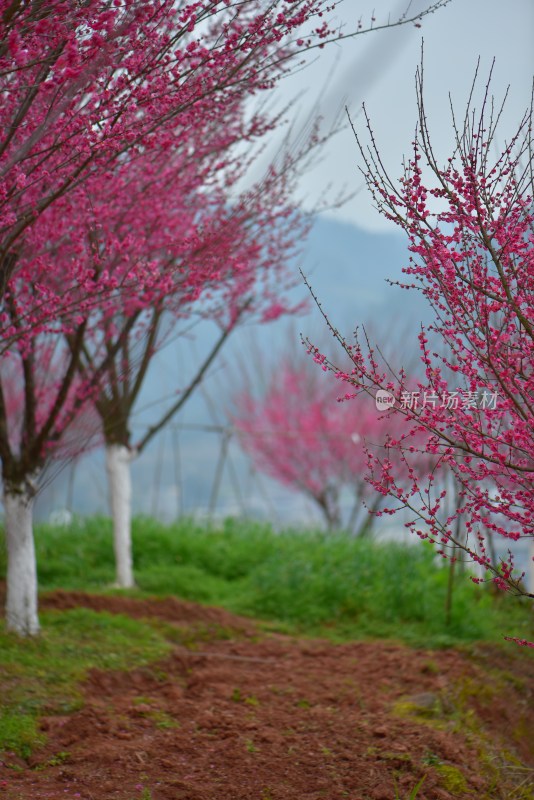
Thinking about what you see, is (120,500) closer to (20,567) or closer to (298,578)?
(298,578)

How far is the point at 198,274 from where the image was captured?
426cm

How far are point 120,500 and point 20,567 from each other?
5.88ft

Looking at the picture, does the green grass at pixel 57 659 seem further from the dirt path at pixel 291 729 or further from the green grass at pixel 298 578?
the green grass at pixel 298 578

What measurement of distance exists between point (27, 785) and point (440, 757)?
1509 mm

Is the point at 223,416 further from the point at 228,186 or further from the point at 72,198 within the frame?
the point at 72,198

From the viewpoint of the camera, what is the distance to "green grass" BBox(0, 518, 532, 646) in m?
6.07

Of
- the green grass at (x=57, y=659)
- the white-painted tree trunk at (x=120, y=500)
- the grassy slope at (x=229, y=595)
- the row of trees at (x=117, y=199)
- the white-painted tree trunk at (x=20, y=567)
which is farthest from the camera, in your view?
the white-painted tree trunk at (x=120, y=500)

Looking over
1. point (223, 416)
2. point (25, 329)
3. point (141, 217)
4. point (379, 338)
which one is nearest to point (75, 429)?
point (141, 217)

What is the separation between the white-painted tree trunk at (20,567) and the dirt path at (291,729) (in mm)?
752

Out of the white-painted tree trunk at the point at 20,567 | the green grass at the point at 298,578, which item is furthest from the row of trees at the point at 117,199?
the green grass at the point at 298,578

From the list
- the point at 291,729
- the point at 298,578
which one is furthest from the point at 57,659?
the point at 298,578

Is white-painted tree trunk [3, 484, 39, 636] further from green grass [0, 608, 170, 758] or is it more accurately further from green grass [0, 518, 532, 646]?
green grass [0, 518, 532, 646]

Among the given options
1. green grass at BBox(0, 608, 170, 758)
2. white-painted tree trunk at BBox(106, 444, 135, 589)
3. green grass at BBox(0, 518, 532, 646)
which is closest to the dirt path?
green grass at BBox(0, 608, 170, 758)

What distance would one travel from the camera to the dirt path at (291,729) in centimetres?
316
